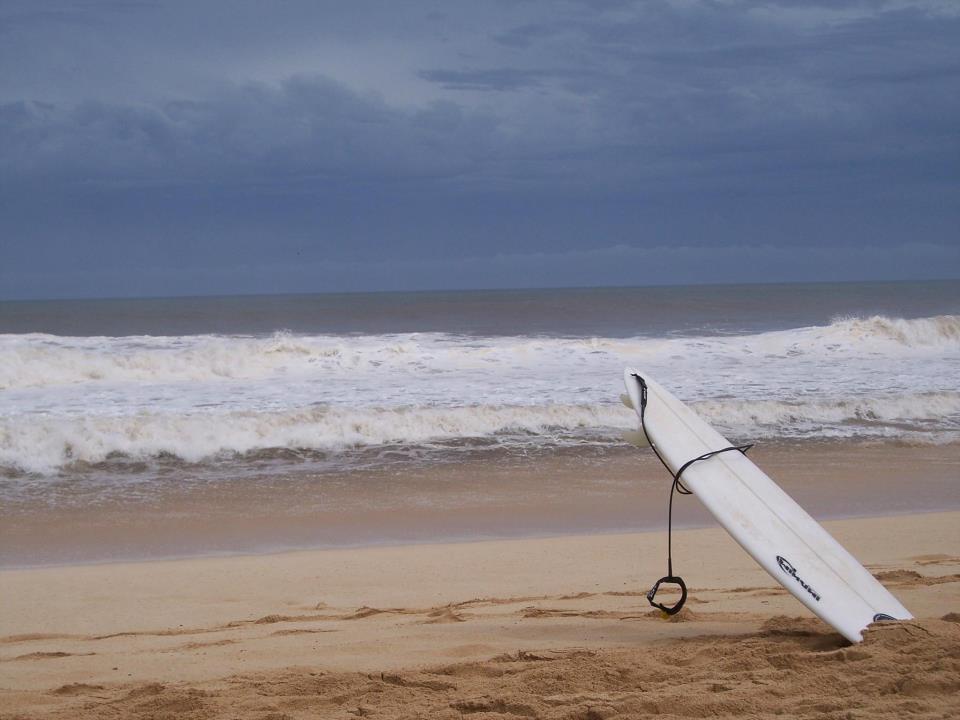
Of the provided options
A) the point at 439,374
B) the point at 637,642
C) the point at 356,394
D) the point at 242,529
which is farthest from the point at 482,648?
the point at 439,374

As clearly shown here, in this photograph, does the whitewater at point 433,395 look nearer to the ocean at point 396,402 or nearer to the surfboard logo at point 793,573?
the ocean at point 396,402

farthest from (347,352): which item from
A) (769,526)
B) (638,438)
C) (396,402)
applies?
(769,526)

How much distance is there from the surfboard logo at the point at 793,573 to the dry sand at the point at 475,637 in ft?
0.65

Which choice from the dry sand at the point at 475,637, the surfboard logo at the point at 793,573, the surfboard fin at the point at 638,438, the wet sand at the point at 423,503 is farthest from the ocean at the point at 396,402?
the surfboard logo at the point at 793,573

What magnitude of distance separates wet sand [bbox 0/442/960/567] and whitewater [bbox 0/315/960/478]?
1032 mm

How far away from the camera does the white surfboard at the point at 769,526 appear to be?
3.46 meters

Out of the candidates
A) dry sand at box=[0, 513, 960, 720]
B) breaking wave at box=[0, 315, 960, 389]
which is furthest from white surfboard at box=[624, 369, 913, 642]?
breaking wave at box=[0, 315, 960, 389]

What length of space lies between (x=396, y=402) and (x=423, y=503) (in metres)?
4.68

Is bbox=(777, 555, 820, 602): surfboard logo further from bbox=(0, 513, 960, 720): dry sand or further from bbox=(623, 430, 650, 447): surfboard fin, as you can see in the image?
bbox=(623, 430, 650, 447): surfboard fin

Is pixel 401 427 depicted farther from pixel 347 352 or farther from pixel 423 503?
pixel 347 352

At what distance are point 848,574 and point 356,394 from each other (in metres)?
9.82

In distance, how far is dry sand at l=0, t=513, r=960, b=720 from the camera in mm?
3039

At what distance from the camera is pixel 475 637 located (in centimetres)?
404

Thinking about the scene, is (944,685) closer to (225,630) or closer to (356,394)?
(225,630)
